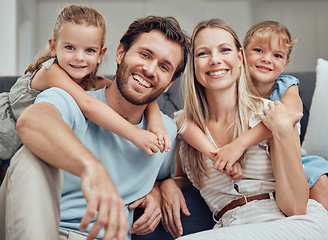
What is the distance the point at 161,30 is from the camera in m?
1.35

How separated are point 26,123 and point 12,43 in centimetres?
295

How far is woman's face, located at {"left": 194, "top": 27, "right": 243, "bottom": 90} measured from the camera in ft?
4.56

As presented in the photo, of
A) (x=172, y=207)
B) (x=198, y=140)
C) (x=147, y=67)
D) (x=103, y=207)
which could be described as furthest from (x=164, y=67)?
(x=103, y=207)

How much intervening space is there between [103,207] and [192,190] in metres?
0.83

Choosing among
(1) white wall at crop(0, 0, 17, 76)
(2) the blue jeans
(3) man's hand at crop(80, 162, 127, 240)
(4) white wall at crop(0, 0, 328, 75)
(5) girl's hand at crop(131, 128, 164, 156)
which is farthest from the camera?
(4) white wall at crop(0, 0, 328, 75)

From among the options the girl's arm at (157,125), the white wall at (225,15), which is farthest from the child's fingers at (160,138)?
the white wall at (225,15)

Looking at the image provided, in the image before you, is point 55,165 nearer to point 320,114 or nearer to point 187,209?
point 187,209

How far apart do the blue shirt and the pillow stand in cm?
71

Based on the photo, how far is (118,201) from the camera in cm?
76

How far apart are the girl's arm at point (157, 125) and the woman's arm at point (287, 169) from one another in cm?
34

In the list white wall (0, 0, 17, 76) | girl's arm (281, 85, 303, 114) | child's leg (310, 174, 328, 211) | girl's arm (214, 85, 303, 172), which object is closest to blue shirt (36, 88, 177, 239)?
girl's arm (214, 85, 303, 172)

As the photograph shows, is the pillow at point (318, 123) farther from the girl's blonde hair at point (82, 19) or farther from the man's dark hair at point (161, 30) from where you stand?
the girl's blonde hair at point (82, 19)

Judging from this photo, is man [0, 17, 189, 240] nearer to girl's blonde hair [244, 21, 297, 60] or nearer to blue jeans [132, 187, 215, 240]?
blue jeans [132, 187, 215, 240]

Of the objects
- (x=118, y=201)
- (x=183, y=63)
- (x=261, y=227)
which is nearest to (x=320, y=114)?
(x=183, y=63)
